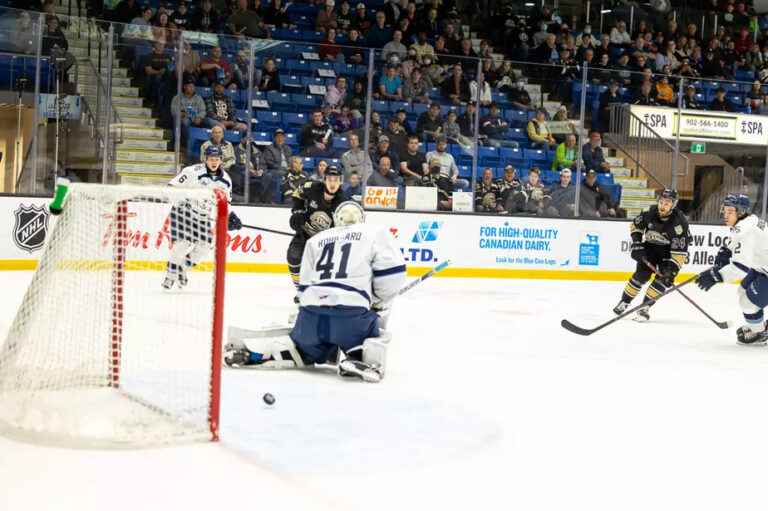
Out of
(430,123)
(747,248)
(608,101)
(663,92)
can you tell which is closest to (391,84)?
(430,123)

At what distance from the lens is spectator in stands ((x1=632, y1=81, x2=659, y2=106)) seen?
11830mm

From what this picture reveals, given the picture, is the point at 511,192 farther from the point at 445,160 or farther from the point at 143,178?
the point at 143,178

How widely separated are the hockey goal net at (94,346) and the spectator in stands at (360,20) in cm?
1003

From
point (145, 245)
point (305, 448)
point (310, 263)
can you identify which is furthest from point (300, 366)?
point (305, 448)

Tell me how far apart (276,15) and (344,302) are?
30.8 ft

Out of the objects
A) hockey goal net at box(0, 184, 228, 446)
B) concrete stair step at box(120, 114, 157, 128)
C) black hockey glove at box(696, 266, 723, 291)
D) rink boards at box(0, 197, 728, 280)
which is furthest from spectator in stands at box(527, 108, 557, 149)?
hockey goal net at box(0, 184, 228, 446)

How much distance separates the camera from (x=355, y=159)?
10758 millimetres

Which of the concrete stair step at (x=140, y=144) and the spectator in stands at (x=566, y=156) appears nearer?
the concrete stair step at (x=140, y=144)

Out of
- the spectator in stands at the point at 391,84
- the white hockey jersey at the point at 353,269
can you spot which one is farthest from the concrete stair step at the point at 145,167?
the white hockey jersey at the point at 353,269

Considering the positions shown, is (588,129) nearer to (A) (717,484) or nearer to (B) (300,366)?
(B) (300,366)

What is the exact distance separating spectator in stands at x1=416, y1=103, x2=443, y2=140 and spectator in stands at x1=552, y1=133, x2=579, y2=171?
1358 millimetres

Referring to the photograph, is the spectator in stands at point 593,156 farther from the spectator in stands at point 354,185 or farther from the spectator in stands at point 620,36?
the spectator in stands at point 620,36

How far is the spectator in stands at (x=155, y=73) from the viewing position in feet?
33.0

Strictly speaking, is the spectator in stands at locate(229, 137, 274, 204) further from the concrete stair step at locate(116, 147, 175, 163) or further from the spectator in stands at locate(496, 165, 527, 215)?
the spectator in stands at locate(496, 165, 527, 215)
